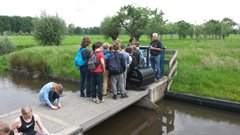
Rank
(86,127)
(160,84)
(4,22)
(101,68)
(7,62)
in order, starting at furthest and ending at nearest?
(4,22), (7,62), (160,84), (101,68), (86,127)

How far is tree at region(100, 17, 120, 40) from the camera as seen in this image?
47094 mm

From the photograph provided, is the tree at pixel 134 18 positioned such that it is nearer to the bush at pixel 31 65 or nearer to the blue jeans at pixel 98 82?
the bush at pixel 31 65

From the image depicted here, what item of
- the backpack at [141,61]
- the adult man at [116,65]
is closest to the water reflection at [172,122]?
the adult man at [116,65]

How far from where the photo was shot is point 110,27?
48.6 meters

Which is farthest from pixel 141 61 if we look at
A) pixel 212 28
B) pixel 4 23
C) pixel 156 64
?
pixel 4 23

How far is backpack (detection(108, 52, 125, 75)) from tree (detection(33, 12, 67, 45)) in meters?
20.6

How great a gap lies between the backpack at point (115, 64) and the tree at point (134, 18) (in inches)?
1528

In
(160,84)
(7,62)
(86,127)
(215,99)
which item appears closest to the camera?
(86,127)

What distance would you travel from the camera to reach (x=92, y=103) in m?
6.77

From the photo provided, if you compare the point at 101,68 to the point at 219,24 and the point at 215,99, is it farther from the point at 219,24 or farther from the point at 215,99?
the point at 219,24

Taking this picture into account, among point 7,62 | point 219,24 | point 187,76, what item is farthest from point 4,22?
point 187,76

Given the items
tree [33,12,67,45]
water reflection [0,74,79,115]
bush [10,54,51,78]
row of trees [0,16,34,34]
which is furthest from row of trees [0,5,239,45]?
row of trees [0,16,34,34]

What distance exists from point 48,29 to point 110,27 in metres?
23.9

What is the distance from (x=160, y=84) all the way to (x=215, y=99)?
2.12 meters
